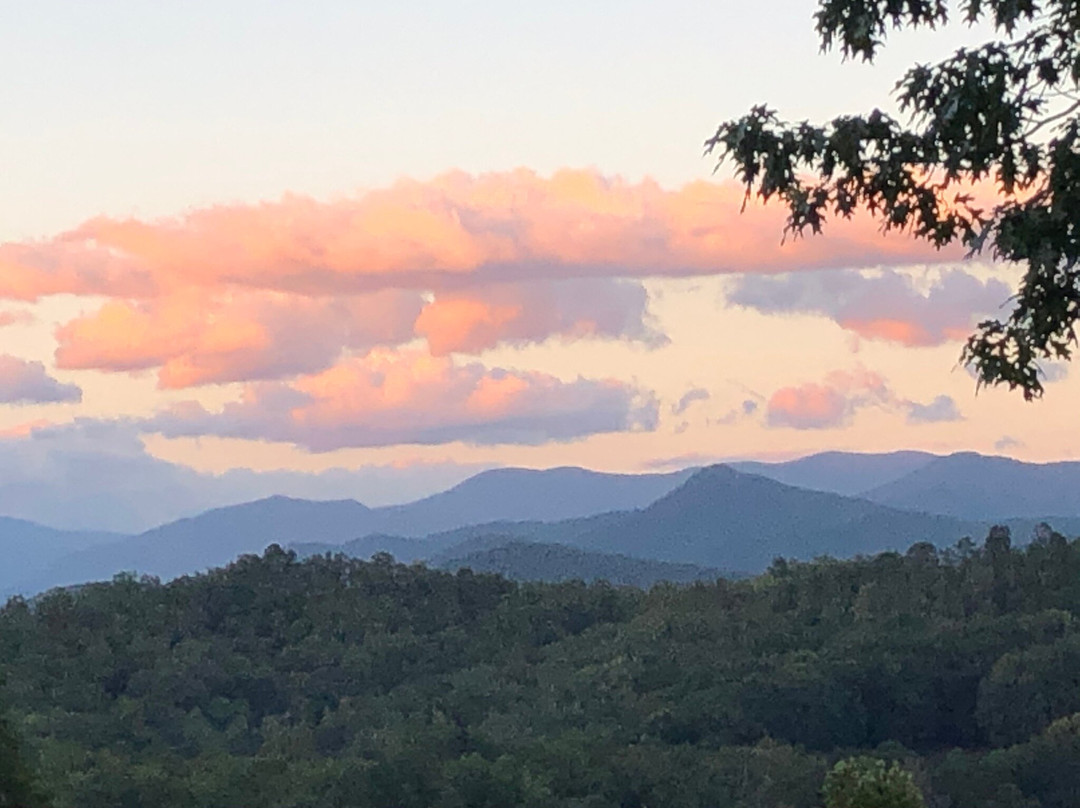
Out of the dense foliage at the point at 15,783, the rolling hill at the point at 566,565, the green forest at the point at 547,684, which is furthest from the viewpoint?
the rolling hill at the point at 566,565

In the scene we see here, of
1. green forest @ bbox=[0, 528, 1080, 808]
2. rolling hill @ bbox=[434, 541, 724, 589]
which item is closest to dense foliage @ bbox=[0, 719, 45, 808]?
green forest @ bbox=[0, 528, 1080, 808]

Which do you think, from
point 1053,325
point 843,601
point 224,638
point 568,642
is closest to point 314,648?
point 224,638

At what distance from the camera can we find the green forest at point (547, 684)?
1519 inches

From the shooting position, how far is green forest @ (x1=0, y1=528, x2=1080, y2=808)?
1519 inches

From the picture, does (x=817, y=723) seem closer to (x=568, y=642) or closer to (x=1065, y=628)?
(x=1065, y=628)

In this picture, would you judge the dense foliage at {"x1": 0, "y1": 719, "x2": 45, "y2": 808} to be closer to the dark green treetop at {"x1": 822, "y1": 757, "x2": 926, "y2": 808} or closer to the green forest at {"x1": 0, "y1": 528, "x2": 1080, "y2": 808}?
the green forest at {"x1": 0, "y1": 528, "x2": 1080, "y2": 808}

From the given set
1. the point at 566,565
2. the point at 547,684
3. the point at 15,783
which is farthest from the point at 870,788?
the point at 566,565

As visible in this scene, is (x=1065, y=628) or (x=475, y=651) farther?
(x=475, y=651)

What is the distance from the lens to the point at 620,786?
38969mm

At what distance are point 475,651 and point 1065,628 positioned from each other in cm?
2315

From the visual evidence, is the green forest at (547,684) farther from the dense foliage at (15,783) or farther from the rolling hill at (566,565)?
the rolling hill at (566,565)

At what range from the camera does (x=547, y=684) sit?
58.1 meters

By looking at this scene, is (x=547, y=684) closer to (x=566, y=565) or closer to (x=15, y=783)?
(x=15, y=783)

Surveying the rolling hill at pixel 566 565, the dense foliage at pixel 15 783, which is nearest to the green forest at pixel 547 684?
the dense foliage at pixel 15 783
